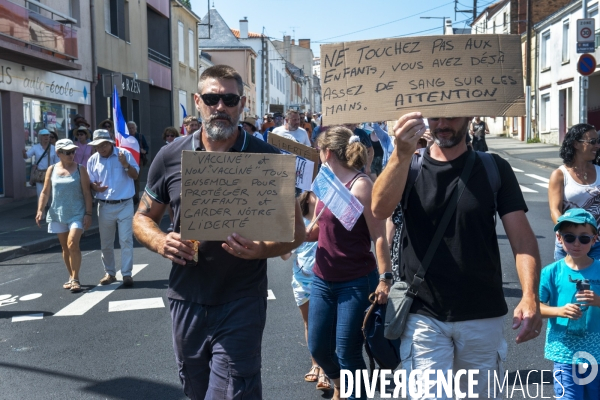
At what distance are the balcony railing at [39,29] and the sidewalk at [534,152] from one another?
54.2 feet

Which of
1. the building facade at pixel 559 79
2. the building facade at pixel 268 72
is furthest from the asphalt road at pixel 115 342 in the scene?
the building facade at pixel 268 72

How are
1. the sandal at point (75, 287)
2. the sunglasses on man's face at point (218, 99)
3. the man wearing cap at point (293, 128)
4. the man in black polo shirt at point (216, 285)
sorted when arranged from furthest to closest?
the man wearing cap at point (293, 128)
the sandal at point (75, 287)
the sunglasses on man's face at point (218, 99)
the man in black polo shirt at point (216, 285)

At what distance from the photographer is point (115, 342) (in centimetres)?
A: 653

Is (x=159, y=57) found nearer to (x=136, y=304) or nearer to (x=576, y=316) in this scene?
(x=136, y=304)

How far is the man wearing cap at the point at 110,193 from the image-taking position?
30.3 ft

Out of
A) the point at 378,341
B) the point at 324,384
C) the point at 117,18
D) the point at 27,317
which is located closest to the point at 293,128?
the point at 27,317

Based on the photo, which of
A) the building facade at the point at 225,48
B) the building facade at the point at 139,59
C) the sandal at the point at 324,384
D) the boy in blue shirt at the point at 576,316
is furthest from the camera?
the building facade at the point at 225,48

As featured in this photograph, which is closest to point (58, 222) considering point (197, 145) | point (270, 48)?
point (197, 145)

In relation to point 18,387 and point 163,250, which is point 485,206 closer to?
point 163,250

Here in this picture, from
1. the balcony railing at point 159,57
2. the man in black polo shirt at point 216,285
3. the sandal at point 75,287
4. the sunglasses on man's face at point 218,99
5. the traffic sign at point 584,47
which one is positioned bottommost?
the sandal at point 75,287

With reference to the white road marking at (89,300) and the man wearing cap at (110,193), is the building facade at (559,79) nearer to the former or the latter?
the man wearing cap at (110,193)

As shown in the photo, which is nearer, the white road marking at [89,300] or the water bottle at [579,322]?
the water bottle at [579,322]

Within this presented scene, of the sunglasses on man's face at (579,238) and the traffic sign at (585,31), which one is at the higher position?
the traffic sign at (585,31)

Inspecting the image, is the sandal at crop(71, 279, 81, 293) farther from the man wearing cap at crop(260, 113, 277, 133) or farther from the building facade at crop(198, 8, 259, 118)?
the building facade at crop(198, 8, 259, 118)
